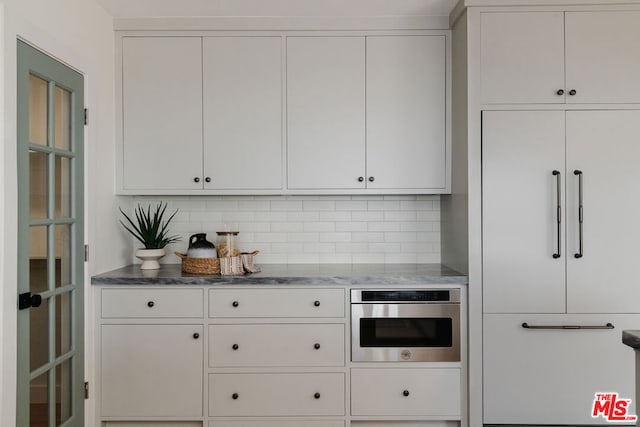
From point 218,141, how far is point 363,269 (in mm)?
1211

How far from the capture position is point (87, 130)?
8.97 ft

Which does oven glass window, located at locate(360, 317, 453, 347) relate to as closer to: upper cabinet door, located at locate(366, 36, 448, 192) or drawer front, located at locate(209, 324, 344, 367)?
drawer front, located at locate(209, 324, 344, 367)

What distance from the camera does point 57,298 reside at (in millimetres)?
2451

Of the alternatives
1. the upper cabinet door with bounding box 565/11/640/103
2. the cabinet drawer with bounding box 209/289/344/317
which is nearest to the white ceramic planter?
the cabinet drawer with bounding box 209/289/344/317

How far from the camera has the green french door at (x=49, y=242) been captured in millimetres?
2119

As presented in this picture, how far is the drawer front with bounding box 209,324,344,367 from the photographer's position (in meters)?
2.83

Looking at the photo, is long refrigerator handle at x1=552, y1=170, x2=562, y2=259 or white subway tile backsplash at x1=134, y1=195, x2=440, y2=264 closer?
long refrigerator handle at x1=552, y1=170, x2=562, y2=259

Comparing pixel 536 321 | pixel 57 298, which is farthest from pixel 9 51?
pixel 536 321

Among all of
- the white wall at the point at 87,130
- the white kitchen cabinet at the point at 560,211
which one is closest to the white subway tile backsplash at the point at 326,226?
the white wall at the point at 87,130

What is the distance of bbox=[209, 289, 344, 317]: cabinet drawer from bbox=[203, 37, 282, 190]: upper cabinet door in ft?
2.38

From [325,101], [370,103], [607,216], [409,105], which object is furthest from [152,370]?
[607,216]

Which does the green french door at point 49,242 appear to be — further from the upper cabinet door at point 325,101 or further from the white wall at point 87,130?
the upper cabinet door at point 325,101

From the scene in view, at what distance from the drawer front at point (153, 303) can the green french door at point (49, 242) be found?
0.18 metres

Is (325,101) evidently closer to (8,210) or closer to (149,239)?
(149,239)
